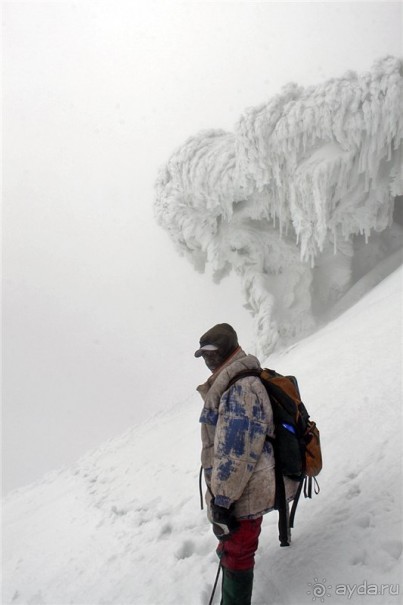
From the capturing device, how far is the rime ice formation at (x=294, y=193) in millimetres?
9516

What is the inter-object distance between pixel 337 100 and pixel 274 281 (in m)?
5.11

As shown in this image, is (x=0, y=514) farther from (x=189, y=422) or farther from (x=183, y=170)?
(x=183, y=170)

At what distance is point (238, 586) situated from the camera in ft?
8.20

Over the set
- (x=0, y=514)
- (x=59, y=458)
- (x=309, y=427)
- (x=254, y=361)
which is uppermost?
(x=254, y=361)

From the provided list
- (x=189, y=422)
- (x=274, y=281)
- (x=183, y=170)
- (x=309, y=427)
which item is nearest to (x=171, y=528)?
(x=309, y=427)

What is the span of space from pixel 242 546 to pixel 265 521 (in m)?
1.39

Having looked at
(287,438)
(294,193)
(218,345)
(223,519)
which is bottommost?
(294,193)

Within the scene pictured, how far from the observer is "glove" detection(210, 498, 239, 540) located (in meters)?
2.35

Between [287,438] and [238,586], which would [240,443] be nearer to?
[287,438]

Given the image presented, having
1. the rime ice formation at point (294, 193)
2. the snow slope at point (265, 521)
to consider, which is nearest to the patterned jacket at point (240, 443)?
the snow slope at point (265, 521)

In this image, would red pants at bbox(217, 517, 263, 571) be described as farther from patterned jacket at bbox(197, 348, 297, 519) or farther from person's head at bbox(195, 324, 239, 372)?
person's head at bbox(195, 324, 239, 372)

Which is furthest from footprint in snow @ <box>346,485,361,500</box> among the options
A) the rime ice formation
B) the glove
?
the rime ice formation

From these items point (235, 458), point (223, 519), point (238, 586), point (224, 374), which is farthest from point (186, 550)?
point (224, 374)

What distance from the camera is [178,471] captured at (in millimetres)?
6188
